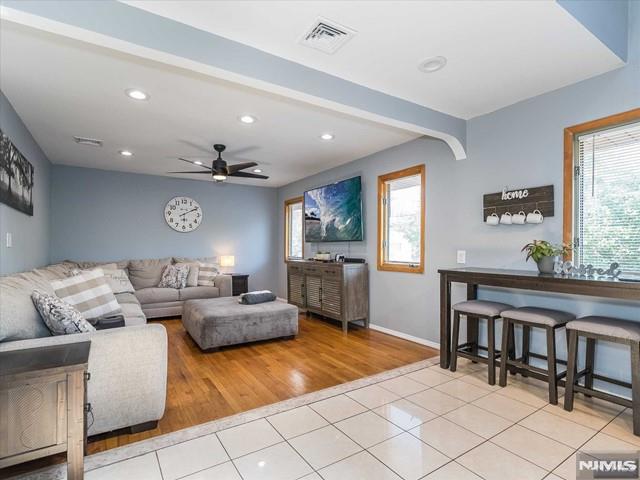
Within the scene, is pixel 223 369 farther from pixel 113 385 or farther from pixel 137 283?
pixel 137 283

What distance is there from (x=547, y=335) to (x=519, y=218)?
1.00 meters

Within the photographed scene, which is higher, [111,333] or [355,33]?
[355,33]

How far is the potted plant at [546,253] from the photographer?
8.30ft

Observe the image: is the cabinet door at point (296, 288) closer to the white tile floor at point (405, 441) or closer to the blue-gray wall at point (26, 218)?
the white tile floor at point (405, 441)

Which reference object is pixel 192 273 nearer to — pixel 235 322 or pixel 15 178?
pixel 235 322

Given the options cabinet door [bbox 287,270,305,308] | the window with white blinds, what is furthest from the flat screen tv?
the window with white blinds

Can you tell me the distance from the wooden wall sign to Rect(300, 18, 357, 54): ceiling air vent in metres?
1.97

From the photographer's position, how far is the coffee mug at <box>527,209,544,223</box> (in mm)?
2734

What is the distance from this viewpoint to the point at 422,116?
302 centimetres

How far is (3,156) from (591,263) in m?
4.65

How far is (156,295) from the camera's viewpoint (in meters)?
5.17

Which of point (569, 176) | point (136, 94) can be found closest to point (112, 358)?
point (136, 94)

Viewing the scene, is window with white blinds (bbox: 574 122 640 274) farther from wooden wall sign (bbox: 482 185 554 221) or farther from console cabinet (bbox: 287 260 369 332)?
console cabinet (bbox: 287 260 369 332)

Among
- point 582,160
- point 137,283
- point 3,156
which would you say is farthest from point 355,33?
point 137,283
